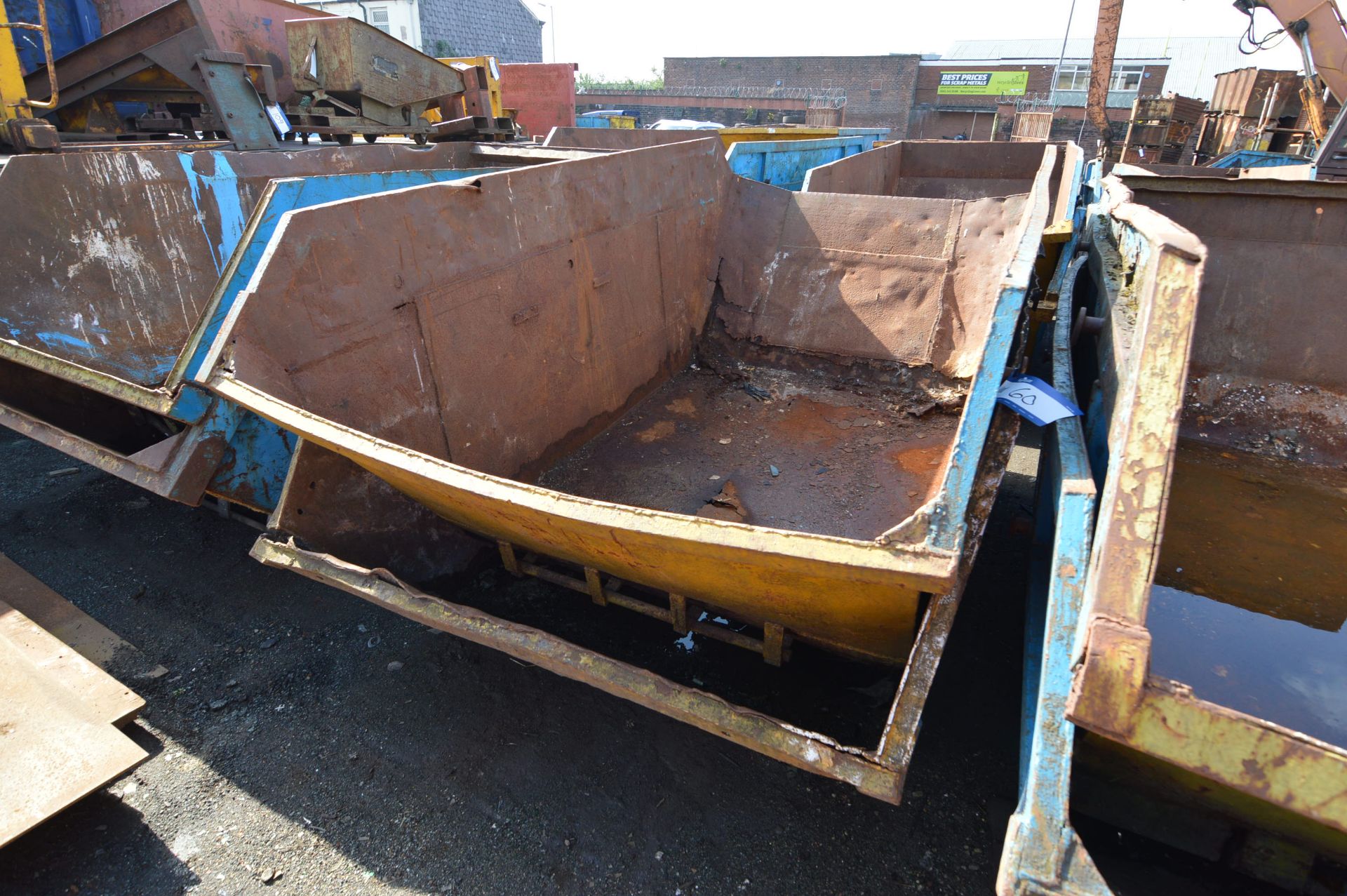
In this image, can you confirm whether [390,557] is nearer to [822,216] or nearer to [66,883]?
[66,883]

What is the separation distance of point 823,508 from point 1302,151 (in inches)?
483

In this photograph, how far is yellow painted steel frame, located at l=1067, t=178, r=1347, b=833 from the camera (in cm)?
111

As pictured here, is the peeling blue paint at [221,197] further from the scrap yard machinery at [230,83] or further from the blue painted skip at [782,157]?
the blue painted skip at [782,157]

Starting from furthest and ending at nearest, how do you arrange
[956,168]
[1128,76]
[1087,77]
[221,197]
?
[1128,76]
[1087,77]
[956,168]
[221,197]

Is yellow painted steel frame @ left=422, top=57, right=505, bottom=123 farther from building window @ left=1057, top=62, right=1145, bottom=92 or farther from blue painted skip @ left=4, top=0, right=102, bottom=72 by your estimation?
building window @ left=1057, top=62, right=1145, bottom=92

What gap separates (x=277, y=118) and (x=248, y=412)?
172 inches

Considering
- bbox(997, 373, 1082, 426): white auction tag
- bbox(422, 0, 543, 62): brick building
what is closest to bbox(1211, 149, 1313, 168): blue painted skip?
bbox(997, 373, 1082, 426): white auction tag

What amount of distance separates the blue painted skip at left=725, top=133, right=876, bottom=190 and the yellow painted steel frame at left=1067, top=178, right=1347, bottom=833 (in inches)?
161

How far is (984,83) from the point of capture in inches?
1225

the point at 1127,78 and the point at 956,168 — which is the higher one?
the point at 1127,78

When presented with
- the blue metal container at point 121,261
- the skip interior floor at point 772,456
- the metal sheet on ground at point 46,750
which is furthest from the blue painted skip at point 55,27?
the skip interior floor at point 772,456

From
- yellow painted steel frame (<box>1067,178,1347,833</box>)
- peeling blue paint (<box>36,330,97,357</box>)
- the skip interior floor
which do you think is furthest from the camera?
peeling blue paint (<box>36,330,97,357</box>)

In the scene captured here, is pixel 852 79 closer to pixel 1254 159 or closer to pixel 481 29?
pixel 481 29

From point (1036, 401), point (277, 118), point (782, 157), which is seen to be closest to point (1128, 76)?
point (782, 157)
